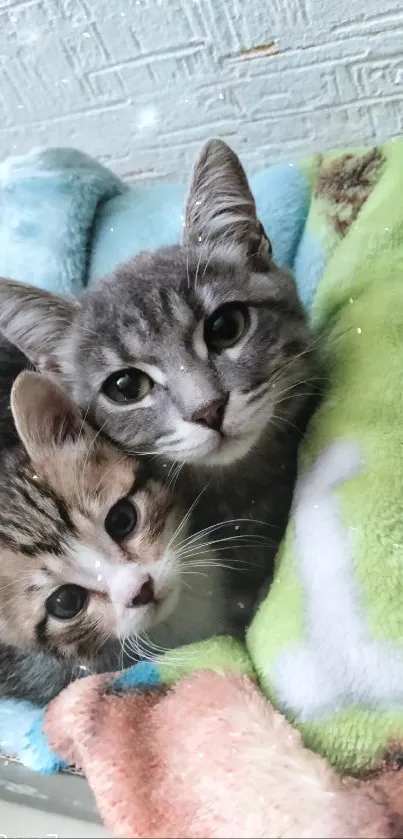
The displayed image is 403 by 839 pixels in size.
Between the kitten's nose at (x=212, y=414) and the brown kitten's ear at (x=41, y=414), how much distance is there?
13 centimetres

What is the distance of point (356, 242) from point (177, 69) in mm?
429

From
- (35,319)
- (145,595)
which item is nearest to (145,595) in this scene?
(145,595)

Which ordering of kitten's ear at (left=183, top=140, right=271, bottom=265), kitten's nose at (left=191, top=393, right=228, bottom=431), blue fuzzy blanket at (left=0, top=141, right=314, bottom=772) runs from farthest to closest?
blue fuzzy blanket at (left=0, top=141, right=314, bottom=772) → kitten's ear at (left=183, top=140, right=271, bottom=265) → kitten's nose at (left=191, top=393, right=228, bottom=431)

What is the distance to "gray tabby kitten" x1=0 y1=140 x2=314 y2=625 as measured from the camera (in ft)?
2.33

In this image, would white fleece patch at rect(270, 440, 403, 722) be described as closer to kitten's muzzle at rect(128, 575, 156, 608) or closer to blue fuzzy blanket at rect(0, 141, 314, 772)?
kitten's muzzle at rect(128, 575, 156, 608)

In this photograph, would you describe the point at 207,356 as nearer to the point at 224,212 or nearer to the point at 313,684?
the point at 224,212

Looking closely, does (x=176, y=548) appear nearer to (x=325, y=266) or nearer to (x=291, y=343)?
(x=291, y=343)

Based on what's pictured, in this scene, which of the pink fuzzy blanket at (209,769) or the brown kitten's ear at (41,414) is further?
the brown kitten's ear at (41,414)

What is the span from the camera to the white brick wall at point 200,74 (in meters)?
1.04

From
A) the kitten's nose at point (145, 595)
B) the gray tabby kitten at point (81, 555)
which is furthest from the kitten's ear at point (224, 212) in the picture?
the kitten's nose at point (145, 595)

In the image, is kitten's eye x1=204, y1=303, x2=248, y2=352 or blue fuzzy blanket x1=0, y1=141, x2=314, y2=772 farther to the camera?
blue fuzzy blanket x1=0, y1=141, x2=314, y2=772

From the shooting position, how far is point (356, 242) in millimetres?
872

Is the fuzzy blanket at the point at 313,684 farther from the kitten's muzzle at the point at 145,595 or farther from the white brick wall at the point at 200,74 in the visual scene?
the white brick wall at the point at 200,74

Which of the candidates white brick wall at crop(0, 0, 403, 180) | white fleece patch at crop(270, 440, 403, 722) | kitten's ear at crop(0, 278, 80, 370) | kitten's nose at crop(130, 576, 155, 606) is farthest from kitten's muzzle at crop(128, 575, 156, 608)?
white brick wall at crop(0, 0, 403, 180)
